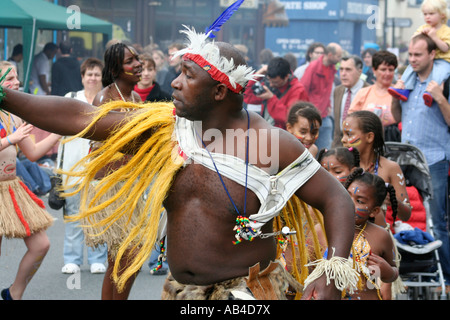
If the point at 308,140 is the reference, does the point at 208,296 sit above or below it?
below

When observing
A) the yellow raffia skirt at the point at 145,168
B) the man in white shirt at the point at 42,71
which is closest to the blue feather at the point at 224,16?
the yellow raffia skirt at the point at 145,168

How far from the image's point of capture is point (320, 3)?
31609mm

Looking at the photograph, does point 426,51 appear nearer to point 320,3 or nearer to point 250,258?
point 250,258

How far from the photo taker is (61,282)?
7016 millimetres

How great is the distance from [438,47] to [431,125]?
0.75 metres

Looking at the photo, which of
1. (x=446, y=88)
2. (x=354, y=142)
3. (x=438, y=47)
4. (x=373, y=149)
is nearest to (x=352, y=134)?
(x=354, y=142)

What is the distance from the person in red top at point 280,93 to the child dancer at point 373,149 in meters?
3.06

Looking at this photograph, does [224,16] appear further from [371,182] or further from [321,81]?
[321,81]

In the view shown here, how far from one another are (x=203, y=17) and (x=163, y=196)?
1818 centimetres

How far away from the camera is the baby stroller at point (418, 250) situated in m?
5.70

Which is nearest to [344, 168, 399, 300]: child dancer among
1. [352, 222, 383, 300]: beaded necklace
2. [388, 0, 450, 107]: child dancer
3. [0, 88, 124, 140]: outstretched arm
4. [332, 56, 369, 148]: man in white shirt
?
[352, 222, 383, 300]: beaded necklace

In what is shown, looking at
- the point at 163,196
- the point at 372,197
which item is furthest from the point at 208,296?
the point at 372,197

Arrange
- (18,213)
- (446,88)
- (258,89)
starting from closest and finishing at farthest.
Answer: (18,213)
(446,88)
(258,89)
